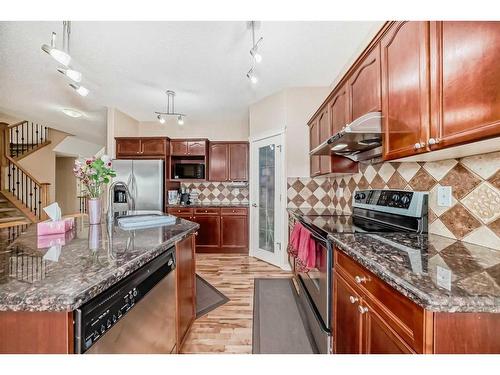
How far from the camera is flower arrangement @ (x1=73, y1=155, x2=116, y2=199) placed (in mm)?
1587

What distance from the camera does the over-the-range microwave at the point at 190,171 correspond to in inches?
168

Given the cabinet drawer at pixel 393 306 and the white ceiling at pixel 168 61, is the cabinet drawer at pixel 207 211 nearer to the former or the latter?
the white ceiling at pixel 168 61

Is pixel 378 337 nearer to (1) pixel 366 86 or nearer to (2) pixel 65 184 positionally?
(1) pixel 366 86

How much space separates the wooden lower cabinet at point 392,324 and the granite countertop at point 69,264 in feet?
3.20

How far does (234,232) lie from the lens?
395 cm

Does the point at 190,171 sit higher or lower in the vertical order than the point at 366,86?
lower

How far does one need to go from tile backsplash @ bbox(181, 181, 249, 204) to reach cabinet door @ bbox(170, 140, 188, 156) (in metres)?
0.73

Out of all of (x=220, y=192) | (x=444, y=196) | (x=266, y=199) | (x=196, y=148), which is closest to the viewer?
(x=444, y=196)

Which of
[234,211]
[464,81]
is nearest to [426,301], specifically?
[464,81]

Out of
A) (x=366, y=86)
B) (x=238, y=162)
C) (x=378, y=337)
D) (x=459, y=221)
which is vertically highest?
(x=366, y=86)

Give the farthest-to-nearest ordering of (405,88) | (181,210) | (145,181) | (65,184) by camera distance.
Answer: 1. (65,184)
2. (181,210)
3. (145,181)
4. (405,88)

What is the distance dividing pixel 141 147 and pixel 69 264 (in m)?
3.74
